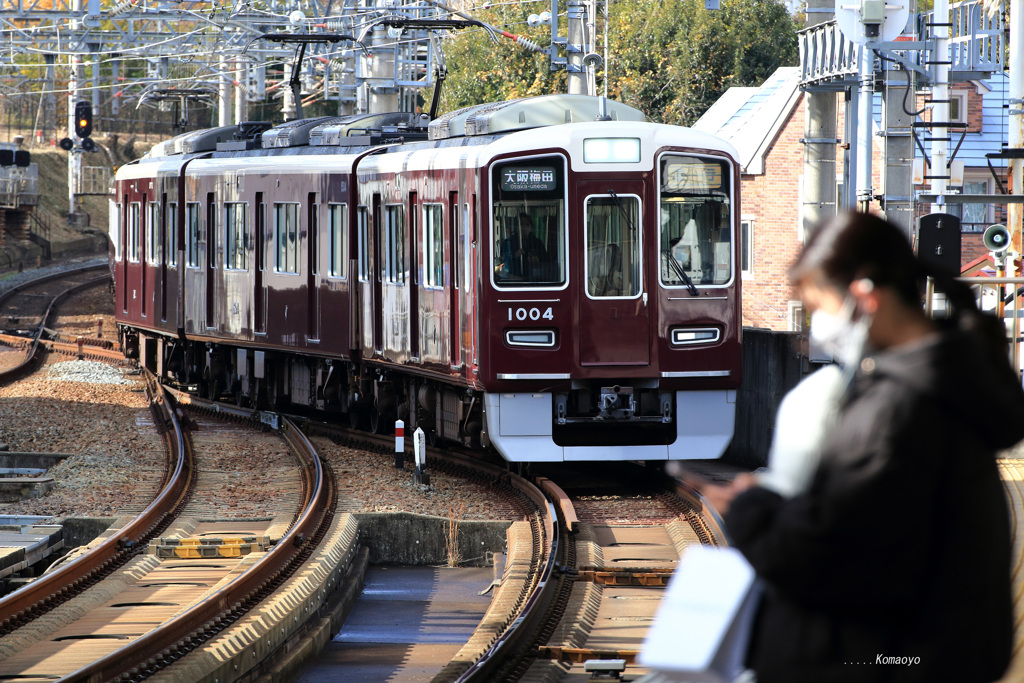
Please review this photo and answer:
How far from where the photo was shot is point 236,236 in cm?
1767

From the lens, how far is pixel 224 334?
59.8 feet

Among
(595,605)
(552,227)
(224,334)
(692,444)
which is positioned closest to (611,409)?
(692,444)

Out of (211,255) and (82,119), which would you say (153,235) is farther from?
(82,119)

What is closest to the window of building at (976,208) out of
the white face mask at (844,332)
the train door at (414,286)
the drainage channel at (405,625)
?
the train door at (414,286)

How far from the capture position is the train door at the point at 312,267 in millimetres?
15758

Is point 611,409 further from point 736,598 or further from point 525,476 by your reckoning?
point 736,598

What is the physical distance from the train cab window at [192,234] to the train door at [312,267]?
3249mm

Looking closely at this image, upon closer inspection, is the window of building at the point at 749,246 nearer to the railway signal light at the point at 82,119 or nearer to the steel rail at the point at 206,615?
the railway signal light at the point at 82,119

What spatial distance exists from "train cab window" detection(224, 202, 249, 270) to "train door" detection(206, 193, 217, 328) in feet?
1.18

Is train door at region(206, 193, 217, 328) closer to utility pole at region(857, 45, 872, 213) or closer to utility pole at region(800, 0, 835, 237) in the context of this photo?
utility pole at region(800, 0, 835, 237)

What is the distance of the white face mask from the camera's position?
262 centimetres

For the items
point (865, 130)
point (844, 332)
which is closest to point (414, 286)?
point (865, 130)

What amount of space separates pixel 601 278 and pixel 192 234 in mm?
8632

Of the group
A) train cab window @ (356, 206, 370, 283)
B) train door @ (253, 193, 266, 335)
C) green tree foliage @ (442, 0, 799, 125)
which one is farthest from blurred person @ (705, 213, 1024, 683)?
green tree foliage @ (442, 0, 799, 125)
